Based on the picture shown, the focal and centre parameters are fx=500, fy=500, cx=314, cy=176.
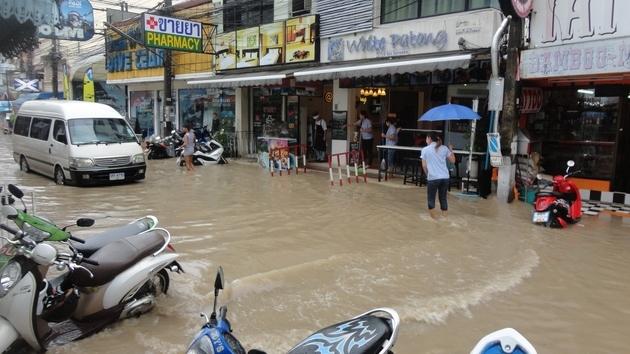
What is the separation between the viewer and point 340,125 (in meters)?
16.3

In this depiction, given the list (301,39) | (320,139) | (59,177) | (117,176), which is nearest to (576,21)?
(301,39)

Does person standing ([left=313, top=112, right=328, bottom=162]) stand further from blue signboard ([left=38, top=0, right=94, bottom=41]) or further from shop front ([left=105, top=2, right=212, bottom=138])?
blue signboard ([left=38, top=0, right=94, bottom=41])

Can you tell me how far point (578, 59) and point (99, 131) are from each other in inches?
443

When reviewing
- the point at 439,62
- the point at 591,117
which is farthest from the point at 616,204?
the point at 439,62

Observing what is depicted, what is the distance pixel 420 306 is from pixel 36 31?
16.6 feet

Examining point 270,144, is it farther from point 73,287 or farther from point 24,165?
point 73,287

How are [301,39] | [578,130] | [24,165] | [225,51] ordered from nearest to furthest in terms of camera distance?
[578,130] < [24,165] < [301,39] < [225,51]

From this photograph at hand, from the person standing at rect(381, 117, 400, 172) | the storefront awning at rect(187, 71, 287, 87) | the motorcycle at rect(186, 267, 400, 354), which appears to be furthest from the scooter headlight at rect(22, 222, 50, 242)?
the storefront awning at rect(187, 71, 287, 87)

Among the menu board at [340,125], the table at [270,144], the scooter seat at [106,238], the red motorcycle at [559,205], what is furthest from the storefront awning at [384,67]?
the scooter seat at [106,238]

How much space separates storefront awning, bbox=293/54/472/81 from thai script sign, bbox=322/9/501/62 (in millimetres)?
514

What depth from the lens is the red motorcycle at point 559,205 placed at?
28.9 ft

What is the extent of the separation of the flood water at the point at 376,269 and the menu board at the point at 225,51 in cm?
973

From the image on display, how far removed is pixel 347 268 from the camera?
21.0ft

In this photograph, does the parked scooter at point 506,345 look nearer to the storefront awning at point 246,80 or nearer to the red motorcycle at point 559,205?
the red motorcycle at point 559,205
